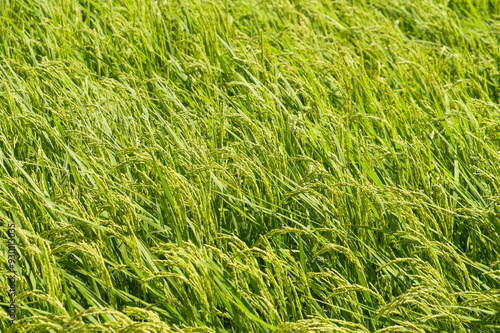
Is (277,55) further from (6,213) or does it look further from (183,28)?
(6,213)

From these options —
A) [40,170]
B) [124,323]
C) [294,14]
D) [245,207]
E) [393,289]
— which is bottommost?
[393,289]

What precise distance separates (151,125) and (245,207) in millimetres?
719

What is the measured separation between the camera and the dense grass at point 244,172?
Result: 155cm

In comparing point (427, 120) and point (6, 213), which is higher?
point (6, 213)

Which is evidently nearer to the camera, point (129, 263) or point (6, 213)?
point (129, 263)

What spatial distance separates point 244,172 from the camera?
78.8 inches

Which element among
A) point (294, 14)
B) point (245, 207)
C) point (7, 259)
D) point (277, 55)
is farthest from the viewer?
point (294, 14)

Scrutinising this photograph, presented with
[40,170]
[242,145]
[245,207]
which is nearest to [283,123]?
[242,145]

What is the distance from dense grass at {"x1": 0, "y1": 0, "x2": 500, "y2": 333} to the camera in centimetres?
155

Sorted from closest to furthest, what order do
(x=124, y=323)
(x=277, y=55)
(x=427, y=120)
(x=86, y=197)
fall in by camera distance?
1. (x=124, y=323)
2. (x=86, y=197)
3. (x=427, y=120)
4. (x=277, y=55)

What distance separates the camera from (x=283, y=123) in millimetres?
2447

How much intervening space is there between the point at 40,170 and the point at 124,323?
1.03m

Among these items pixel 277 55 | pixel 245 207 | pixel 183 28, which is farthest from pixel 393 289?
pixel 183 28

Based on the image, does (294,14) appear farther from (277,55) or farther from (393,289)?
(393,289)
